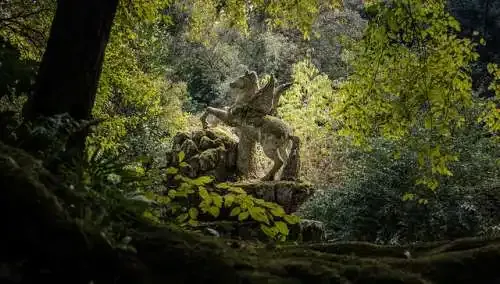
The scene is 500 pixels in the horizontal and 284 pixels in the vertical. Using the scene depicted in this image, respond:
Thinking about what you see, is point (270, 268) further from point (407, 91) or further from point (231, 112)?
point (231, 112)

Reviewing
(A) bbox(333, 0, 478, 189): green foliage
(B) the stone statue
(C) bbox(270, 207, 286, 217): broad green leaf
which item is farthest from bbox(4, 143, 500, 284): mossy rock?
(B) the stone statue

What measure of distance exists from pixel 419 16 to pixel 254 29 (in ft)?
78.5

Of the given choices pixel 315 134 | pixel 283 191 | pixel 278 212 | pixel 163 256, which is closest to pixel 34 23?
pixel 278 212

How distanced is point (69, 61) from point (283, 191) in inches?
390

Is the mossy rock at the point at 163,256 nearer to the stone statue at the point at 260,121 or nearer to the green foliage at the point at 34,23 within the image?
the green foliage at the point at 34,23

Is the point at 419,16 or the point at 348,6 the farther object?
the point at 348,6

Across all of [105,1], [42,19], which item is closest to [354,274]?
[105,1]

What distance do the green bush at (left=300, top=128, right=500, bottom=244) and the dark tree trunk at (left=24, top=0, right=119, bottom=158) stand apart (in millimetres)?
8085

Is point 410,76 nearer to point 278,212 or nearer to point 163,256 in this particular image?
point 278,212

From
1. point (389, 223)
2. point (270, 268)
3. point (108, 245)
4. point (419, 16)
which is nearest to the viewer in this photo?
point (108, 245)

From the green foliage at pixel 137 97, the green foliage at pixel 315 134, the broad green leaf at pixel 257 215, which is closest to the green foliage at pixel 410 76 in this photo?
the broad green leaf at pixel 257 215

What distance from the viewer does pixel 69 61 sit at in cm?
256

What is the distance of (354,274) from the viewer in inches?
72.4

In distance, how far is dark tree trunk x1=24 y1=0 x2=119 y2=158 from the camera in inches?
100
